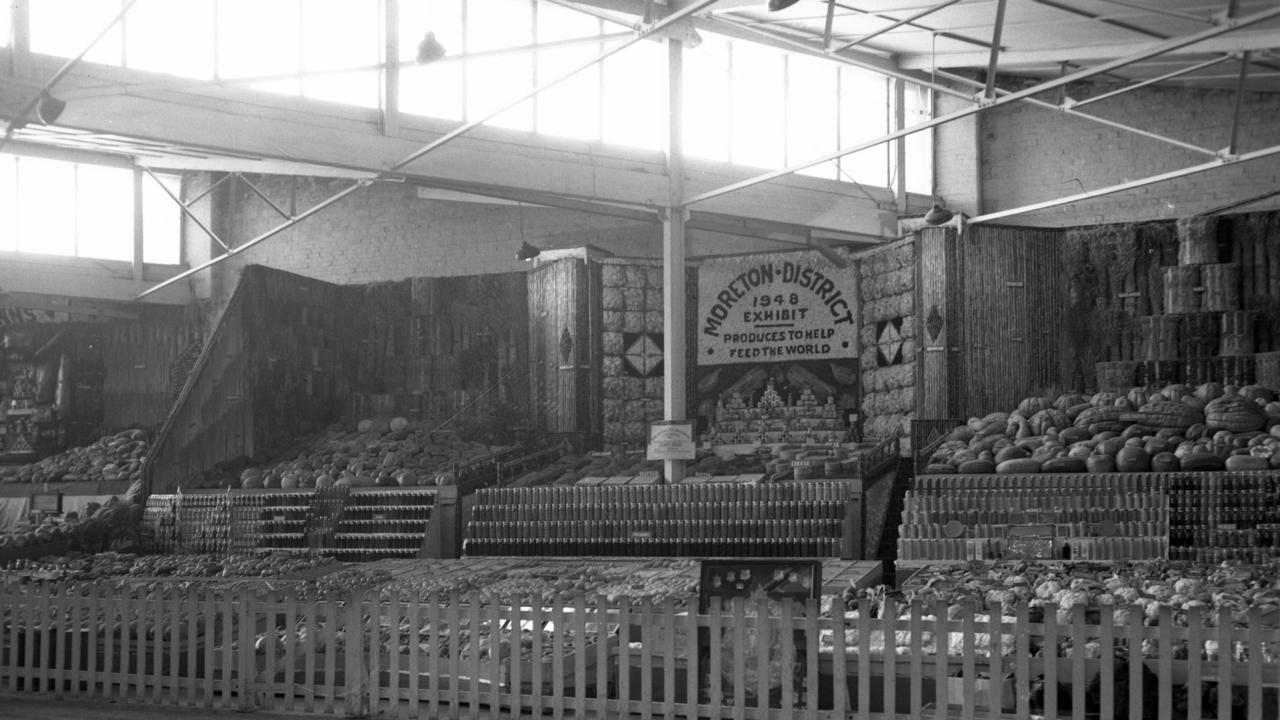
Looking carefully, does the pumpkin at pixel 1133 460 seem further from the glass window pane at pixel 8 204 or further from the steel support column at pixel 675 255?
the glass window pane at pixel 8 204

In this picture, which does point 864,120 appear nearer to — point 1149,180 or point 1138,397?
point 1149,180

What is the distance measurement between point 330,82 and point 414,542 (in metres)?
6.91

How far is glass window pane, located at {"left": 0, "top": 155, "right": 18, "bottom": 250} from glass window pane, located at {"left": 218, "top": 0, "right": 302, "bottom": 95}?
28.7ft

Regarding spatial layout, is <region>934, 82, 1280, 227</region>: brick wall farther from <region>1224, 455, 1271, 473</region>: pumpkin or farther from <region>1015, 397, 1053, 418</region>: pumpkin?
<region>1224, 455, 1271, 473</region>: pumpkin

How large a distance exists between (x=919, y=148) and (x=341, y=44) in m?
9.94

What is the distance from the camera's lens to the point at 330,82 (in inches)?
848

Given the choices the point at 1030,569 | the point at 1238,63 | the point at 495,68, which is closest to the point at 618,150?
the point at 495,68

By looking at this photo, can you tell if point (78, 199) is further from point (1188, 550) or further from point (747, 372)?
point (1188, 550)

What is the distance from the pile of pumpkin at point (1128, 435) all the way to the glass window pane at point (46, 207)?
58.3 feet

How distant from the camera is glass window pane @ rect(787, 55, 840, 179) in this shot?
963 inches

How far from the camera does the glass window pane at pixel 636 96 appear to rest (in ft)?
77.2

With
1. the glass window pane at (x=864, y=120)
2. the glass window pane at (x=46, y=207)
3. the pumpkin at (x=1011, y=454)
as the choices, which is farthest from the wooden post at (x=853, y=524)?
the glass window pane at (x=46, y=207)

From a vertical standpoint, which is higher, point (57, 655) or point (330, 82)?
point (330, 82)

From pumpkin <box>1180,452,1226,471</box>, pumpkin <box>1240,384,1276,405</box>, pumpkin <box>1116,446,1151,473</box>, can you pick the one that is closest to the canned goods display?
pumpkin <box>1116,446,1151,473</box>
